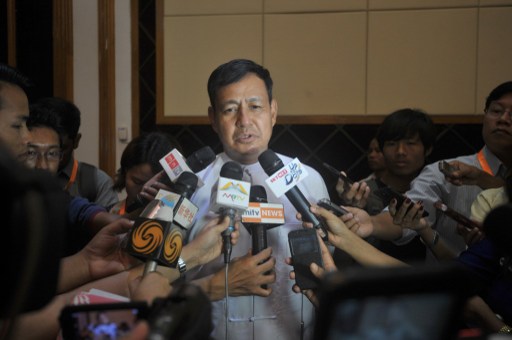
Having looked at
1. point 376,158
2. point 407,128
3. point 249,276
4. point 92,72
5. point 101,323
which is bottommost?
point 249,276

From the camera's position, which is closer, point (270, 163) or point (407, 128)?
point (270, 163)

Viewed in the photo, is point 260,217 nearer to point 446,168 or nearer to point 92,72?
point 446,168

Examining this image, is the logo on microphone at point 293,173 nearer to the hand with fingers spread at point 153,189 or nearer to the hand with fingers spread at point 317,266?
the hand with fingers spread at point 317,266

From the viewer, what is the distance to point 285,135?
9.91 ft

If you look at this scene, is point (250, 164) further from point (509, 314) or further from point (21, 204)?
point (21, 204)

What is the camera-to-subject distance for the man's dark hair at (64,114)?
2121 millimetres

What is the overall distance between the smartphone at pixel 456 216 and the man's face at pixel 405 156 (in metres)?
0.41

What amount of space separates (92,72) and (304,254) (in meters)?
2.35

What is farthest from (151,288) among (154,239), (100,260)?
(100,260)

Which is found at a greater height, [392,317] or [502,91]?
[502,91]

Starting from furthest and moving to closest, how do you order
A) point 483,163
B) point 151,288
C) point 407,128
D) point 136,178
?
point 407,128
point 136,178
point 483,163
point 151,288

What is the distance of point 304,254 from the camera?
1.29 metres

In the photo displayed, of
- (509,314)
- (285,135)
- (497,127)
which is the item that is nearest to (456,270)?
(509,314)

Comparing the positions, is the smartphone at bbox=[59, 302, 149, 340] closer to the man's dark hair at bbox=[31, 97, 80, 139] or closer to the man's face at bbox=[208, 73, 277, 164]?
the man's face at bbox=[208, 73, 277, 164]
